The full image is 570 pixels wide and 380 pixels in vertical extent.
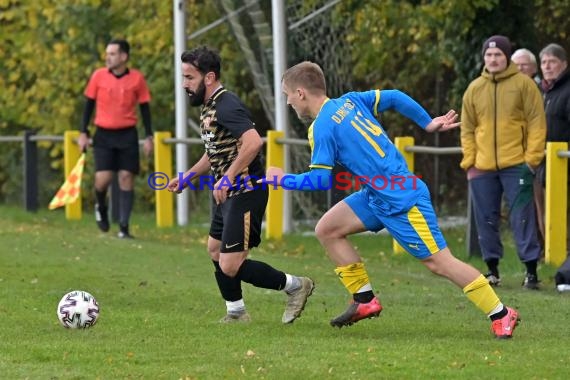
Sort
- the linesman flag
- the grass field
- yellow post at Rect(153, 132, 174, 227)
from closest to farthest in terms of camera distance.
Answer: the grass field, the linesman flag, yellow post at Rect(153, 132, 174, 227)

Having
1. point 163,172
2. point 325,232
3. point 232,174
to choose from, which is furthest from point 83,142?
point 325,232

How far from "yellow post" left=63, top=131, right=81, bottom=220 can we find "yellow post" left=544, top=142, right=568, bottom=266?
819 centimetres

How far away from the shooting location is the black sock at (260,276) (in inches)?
381

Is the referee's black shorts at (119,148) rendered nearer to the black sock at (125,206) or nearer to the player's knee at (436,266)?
the black sock at (125,206)

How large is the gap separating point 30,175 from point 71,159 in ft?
5.85

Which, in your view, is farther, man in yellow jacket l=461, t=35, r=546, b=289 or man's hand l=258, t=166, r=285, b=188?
man in yellow jacket l=461, t=35, r=546, b=289

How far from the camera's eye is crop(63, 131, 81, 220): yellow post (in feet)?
64.3

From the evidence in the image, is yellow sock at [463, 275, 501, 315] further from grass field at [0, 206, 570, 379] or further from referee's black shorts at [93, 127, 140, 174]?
referee's black shorts at [93, 127, 140, 174]

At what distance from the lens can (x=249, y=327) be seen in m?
9.53

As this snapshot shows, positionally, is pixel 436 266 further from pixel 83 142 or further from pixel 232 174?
pixel 83 142

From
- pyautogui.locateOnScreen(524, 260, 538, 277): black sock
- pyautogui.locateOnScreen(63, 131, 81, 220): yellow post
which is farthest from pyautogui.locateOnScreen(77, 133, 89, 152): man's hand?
pyautogui.locateOnScreen(524, 260, 538, 277): black sock

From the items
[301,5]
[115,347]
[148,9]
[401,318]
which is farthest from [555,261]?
[148,9]

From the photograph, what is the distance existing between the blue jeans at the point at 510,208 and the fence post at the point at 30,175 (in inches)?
400

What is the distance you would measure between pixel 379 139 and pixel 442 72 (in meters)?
12.8
